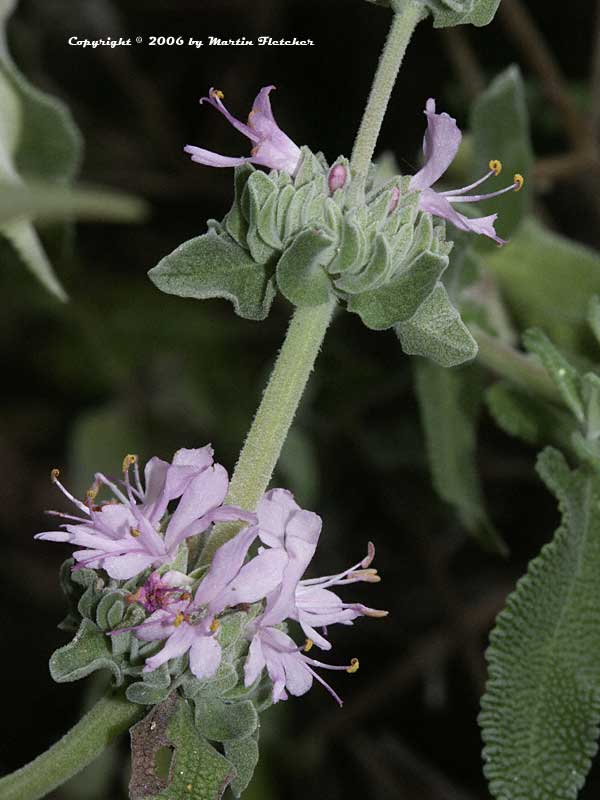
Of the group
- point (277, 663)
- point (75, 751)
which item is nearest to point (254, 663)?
point (277, 663)

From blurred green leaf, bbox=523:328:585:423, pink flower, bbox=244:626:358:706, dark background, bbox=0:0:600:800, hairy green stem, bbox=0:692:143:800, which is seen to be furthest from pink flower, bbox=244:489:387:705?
dark background, bbox=0:0:600:800

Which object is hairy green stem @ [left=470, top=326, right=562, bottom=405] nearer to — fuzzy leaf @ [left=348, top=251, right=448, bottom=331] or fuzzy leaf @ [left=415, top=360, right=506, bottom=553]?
fuzzy leaf @ [left=415, top=360, right=506, bottom=553]

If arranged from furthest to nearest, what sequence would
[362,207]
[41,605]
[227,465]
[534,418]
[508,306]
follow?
[41,605], [227,465], [508,306], [534,418], [362,207]

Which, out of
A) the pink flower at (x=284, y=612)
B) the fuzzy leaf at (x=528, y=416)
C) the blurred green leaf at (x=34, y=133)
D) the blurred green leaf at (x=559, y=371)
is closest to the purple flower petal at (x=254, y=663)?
the pink flower at (x=284, y=612)

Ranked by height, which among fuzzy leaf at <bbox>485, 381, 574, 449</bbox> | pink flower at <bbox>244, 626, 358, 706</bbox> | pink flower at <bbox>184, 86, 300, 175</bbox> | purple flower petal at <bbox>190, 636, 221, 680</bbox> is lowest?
purple flower petal at <bbox>190, 636, 221, 680</bbox>

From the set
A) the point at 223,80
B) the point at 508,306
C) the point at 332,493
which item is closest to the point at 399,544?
the point at 332,493

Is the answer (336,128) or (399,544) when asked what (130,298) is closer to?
(336,128)
